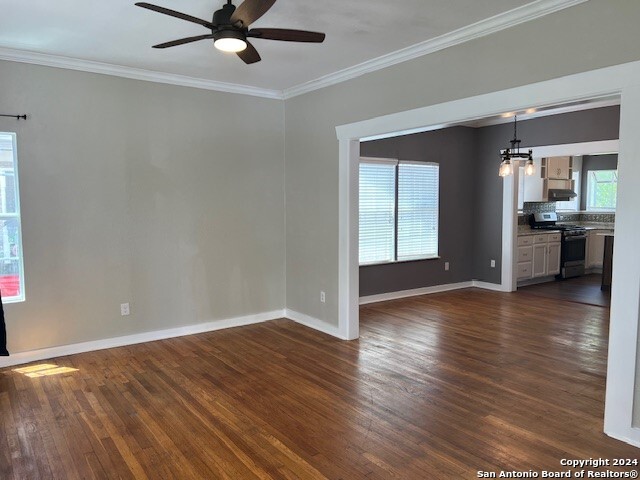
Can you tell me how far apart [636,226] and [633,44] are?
1010 mm

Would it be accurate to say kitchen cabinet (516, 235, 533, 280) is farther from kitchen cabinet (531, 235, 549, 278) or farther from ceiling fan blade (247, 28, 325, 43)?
ceiling fan blade (247, 28, 325, 43)

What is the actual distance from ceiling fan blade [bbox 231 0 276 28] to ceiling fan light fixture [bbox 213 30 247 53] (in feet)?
0.24

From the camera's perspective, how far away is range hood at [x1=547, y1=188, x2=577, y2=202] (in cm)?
873

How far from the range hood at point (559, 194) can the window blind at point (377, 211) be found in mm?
4000

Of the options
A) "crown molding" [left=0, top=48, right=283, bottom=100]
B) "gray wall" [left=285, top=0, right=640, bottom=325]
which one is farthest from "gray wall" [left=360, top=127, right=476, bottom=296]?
"crown molding" [left=0, top=48, right=283, bottom=100]

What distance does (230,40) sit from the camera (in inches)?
97.8

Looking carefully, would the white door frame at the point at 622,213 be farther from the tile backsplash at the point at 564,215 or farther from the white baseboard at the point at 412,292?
the tile backsplash at the point at 564,215

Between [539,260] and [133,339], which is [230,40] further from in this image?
[539,260]

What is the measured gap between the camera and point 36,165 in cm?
400

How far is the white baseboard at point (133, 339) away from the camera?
13.3 feet

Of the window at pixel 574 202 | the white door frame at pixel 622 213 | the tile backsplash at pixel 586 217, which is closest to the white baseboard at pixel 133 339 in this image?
the white door frame at pixel 622 213

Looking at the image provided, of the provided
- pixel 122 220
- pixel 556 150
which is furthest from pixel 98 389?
pixel 556 150

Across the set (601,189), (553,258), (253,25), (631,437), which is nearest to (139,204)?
(253,25)

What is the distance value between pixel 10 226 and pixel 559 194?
347 inches
